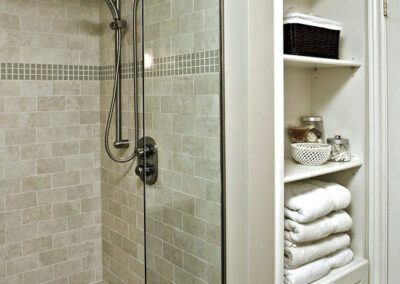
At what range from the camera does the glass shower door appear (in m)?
1.10

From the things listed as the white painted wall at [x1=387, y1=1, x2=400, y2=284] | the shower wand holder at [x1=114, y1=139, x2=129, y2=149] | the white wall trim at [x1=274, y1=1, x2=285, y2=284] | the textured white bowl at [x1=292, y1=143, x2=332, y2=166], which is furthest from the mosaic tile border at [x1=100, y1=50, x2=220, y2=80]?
the white painted wall at [x1=387, y1=1, x2=400, y2=284]

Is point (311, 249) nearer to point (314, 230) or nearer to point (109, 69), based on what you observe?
point (314, 230)

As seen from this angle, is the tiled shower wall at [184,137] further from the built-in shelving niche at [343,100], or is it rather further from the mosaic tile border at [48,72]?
the mosaic tile border at [48,72]

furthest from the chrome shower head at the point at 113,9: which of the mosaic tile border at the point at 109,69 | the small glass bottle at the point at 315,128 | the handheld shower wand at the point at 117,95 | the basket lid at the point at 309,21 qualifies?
the small glass bottle at the point at 315,128

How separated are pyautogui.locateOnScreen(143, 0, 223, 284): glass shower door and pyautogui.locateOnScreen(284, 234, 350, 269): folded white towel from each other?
282mm

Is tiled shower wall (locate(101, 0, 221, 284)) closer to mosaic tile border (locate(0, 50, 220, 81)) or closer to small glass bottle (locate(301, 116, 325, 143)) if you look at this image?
mosaic tile border (locate(0, 50, 220, 81))

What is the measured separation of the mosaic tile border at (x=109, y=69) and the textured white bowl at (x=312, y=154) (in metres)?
0.54

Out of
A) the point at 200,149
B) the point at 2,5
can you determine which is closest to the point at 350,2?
the point at 200,149

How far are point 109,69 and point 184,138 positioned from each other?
1.01 meters

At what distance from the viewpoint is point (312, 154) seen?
1.40m

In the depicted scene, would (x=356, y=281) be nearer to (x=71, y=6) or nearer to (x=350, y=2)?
(x=350, y=2)

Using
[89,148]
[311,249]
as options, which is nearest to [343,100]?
[311,249]

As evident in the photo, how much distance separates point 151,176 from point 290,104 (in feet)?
2.28

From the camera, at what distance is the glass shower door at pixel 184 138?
1097 millimetres
